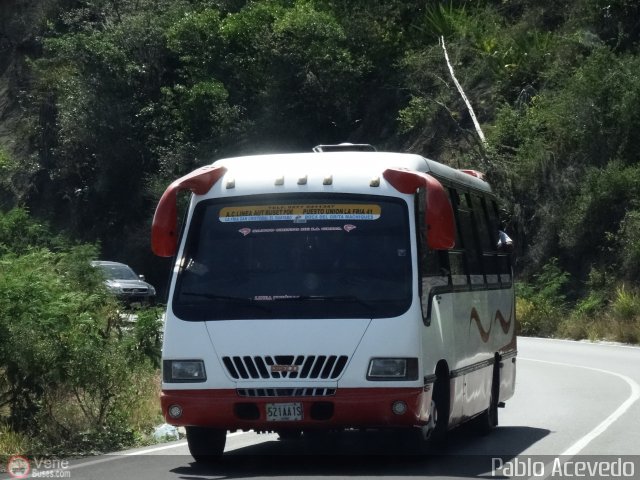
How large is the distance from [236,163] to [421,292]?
2.22 metres

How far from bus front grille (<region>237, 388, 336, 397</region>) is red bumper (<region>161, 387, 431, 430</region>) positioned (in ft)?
0.11

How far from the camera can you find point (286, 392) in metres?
10.2

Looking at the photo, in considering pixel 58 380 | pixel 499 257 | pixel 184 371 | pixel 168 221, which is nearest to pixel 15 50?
pixel 499 257

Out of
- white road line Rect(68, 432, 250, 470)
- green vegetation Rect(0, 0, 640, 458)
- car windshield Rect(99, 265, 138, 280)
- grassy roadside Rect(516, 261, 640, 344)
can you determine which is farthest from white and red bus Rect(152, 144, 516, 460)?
car windshield Rect(99, 265, 138, 280)

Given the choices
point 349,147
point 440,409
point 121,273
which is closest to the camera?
point 440,409

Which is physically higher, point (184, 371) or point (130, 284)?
point (184, 371)

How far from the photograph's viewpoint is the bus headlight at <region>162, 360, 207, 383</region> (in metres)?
10.4

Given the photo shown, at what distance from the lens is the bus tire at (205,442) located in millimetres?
10843

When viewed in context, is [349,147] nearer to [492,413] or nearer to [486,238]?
[486,238]

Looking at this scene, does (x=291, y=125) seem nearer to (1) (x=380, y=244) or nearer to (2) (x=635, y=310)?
(2) (x=635, y=310)

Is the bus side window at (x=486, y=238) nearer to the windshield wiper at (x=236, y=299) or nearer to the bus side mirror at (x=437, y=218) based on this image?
the bus side mirror at (x=437, y=218)

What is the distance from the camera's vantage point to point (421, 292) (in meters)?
10.5

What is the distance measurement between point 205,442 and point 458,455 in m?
2.54

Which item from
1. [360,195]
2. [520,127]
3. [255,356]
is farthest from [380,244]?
[520,127]
